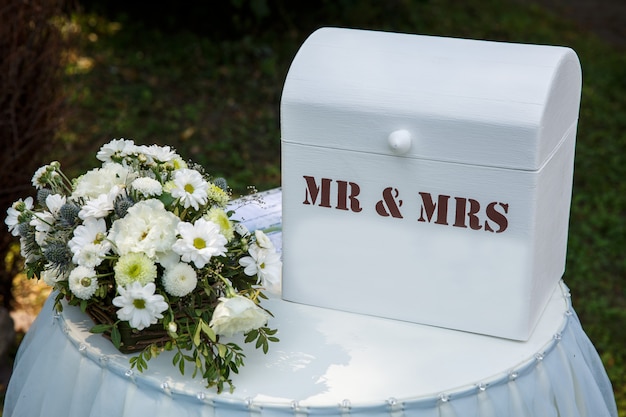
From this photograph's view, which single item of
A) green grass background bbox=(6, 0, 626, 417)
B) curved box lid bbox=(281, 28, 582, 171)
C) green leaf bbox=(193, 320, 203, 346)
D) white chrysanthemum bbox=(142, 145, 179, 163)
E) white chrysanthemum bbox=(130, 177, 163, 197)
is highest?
curved box lid bbox=(281, 28, 582, 171)

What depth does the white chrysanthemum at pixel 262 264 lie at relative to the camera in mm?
1582

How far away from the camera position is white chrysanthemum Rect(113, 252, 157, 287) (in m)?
1.46

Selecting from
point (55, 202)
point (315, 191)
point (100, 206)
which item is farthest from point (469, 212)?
point (55, 202)

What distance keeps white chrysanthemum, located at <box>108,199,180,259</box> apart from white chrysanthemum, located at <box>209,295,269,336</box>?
0.47ft

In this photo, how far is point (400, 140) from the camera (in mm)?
1593

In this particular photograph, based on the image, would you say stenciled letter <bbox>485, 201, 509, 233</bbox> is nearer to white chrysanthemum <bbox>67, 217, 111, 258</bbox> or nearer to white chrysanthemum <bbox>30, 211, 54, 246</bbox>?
white chrysanthemum <bbox>67, 217, 111, 258</bbox>

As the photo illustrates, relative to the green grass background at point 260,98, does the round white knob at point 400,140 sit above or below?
above

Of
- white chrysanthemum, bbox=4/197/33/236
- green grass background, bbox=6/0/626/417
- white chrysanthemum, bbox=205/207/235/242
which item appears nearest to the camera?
white chrysanthemum, bbox=205/207/235/242

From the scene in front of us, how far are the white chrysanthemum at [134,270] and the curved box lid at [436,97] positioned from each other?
0.40 m

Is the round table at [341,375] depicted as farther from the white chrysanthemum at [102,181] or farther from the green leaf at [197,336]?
the white chrysanthemum at [102,181]

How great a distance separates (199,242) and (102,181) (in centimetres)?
26

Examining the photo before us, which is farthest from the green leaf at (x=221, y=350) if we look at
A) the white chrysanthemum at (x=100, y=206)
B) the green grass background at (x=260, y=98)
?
the green grass background at (x=260, y=98)

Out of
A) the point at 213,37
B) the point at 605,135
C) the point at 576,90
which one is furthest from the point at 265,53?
the point at 576,90

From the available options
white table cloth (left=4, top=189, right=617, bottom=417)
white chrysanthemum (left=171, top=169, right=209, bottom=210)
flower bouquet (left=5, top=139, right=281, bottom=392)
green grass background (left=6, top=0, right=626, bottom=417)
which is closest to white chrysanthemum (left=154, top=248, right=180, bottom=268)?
flower bouquet (left=5, top=139, right=281, bottom=392)
